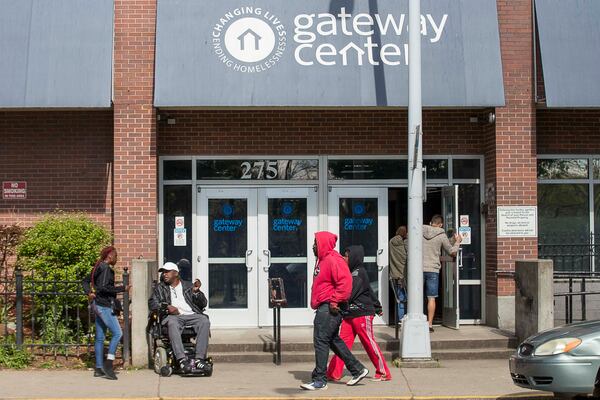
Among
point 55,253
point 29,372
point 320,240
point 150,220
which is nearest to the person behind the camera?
point 320,240

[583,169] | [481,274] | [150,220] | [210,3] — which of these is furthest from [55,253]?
[583,169]

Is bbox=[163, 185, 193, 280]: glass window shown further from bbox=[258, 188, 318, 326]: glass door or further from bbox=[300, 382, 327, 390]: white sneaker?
bbox=[300, 382, 327, 390]: white sneaker

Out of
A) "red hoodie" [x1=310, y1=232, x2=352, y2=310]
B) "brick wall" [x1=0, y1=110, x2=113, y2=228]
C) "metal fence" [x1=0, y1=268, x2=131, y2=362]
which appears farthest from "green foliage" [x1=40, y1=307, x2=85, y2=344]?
"red hoodie" [x1=310, y1=232, x2=352, y2=310]

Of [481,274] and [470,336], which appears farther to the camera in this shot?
[481,274]

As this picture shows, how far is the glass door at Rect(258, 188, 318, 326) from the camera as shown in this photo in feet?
49.3

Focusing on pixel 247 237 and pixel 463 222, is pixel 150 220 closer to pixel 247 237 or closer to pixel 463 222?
pixel 247 237

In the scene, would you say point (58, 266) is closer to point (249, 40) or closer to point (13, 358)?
point (13, 358)

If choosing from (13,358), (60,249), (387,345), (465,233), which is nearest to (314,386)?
(387,345)

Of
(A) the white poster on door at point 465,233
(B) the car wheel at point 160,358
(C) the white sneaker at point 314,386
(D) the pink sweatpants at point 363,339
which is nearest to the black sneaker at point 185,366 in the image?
(B) the car wheel at point 160,358

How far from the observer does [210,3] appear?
13898 millimetres

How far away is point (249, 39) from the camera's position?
543 inches

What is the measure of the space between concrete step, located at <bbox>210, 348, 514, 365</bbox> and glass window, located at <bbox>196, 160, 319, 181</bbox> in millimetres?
3214

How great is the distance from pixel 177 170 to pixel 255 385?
4.92 metres

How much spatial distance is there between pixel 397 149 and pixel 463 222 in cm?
161
